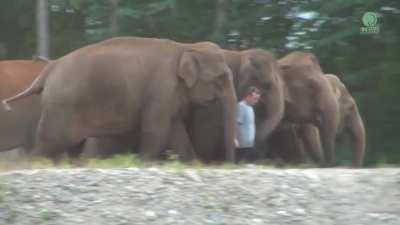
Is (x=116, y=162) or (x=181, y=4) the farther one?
(x=181, y=4)

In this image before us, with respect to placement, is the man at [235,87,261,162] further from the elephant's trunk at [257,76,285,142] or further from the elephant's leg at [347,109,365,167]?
the elephant's leg at [347,109,365,167]

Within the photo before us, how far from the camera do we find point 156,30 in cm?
2192

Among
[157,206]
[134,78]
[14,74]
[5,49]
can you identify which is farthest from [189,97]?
[5,49]

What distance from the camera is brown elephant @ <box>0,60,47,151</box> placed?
16.2 m

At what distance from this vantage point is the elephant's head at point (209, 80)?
1471 centimetres

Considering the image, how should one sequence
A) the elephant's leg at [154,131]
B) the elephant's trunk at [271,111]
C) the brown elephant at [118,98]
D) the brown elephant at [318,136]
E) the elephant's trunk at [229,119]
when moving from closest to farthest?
the elephant's leg at [154,131], the brown elephant at [118,98], the elephant's trunk at [229,119], the elephant's trunk at [271,111], the brown elephant at [318,136]

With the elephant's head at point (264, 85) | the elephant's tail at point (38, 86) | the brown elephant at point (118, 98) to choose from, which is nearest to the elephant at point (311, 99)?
the elephant's head at point (264, 85)

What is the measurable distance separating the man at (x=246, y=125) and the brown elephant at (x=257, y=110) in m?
0.31

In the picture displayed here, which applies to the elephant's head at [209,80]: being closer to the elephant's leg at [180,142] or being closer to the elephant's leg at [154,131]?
the elephant's leg at [180,142]

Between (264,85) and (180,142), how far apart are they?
5.83 feet

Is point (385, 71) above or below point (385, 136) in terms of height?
above

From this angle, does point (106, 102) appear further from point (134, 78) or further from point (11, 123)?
point (11, 123)

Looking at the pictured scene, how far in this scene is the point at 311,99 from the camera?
16.6m

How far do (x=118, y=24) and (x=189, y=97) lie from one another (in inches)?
278
